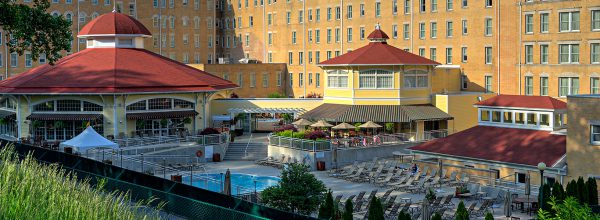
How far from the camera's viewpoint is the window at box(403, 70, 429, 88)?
64.6m

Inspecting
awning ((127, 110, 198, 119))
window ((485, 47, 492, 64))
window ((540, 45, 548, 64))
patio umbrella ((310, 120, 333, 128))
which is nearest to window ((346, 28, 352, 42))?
window ((485, 47, 492, 64))

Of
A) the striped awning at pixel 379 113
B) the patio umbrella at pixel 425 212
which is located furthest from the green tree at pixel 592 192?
the striped awning at pixel 379 113

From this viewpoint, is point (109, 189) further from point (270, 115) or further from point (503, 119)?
point (270, 115)

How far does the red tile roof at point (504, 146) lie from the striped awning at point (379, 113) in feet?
33.9

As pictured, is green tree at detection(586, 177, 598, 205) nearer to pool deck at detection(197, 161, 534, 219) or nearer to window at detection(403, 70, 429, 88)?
pool deck at detection(197, 161, 534, 219)

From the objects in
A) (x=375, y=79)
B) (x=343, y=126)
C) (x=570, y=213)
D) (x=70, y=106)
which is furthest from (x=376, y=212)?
(x=70, y=106)

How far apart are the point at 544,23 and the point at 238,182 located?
84.4 feet

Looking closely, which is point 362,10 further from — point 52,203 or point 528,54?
point 52,203

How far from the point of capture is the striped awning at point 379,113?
62.1m

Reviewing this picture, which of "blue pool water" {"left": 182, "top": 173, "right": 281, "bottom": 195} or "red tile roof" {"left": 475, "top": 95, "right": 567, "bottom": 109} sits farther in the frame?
"red tile roof" {"left": 475, "top": 95, "right": 567, "bottom": 109}

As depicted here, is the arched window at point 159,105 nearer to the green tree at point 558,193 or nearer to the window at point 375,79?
the window at point 375,79

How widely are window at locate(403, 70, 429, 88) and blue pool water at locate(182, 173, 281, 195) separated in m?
18.1

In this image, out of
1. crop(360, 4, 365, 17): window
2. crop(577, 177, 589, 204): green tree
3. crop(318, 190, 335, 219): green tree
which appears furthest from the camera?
crop(360, 4, 365, 17): window

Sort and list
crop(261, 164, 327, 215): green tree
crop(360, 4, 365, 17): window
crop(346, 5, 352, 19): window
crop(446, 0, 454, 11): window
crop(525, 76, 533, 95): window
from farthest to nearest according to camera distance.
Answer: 1. crop(346, 5, 352, 19): window
2. crop(360, 4, 365, 17): window
3. crop(446, 0, 454, 11): window
4. crop(525, 76, 533, 95): window
5. crop(261, 164, 327, 215): green tree
